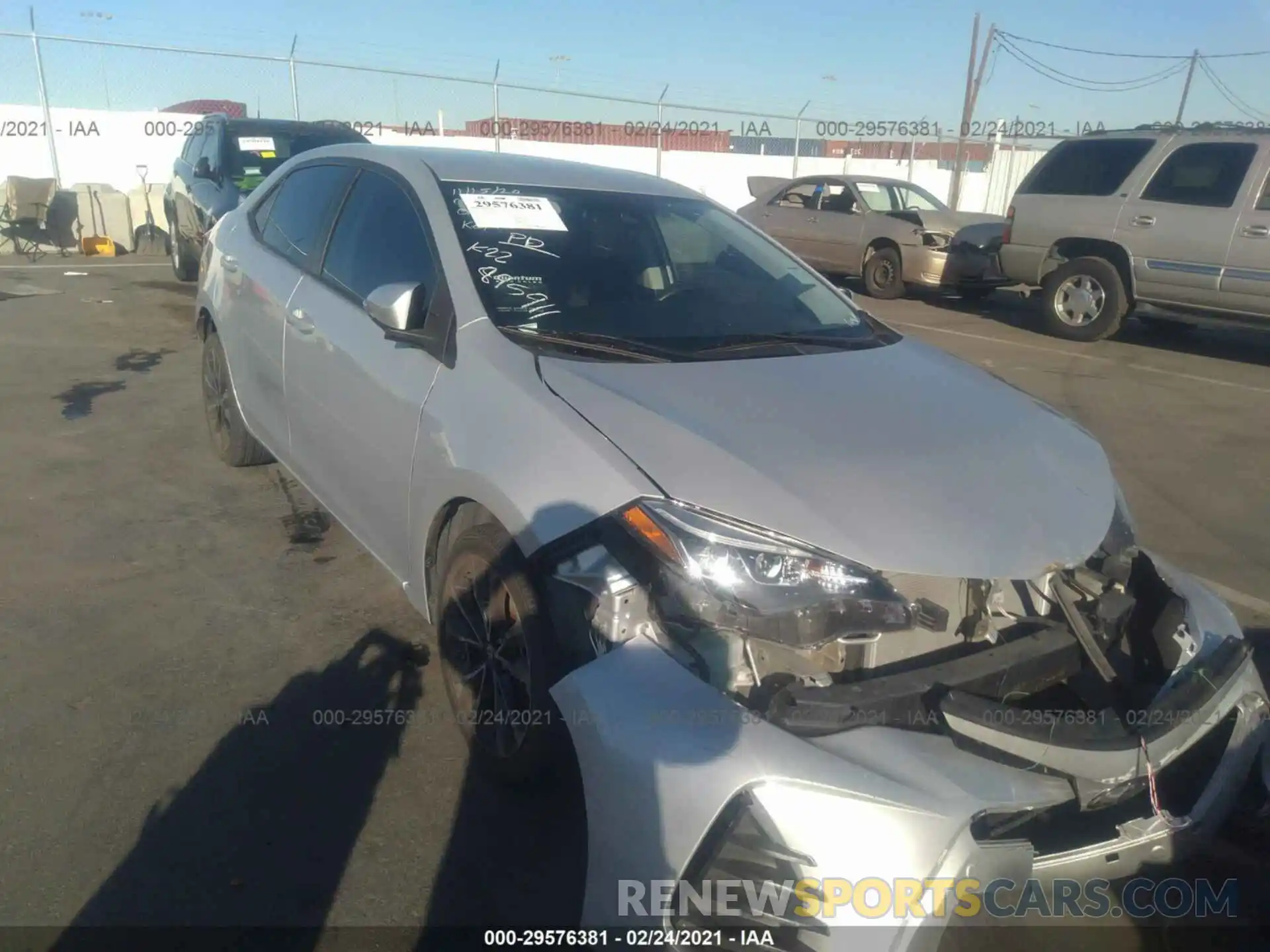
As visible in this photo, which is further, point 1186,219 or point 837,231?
point 837,231

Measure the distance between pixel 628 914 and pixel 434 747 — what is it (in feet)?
4.07

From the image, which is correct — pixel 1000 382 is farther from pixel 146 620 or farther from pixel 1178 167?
pixel 1178 167

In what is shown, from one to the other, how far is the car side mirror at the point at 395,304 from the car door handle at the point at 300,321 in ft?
2.59

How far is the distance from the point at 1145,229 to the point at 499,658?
916 cm

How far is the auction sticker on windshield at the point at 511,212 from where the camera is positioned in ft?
10.5

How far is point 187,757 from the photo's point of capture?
9.40ft

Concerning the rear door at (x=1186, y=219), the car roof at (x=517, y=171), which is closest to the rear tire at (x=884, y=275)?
the rear door at (x=1186, y=219)

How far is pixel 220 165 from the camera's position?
10.1m

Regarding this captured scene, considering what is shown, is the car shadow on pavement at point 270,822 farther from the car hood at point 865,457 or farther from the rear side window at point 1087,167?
the rear side window at point 1087,167

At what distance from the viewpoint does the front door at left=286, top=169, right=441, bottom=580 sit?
120 inches

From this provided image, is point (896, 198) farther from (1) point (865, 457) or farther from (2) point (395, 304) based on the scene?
(1) point (865, 457)

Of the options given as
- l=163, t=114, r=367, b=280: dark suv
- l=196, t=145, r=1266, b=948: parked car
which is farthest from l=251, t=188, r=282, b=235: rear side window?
l=163, t=114, r=367, b=280: dark suv

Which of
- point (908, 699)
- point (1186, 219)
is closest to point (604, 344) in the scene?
point (908, 699)

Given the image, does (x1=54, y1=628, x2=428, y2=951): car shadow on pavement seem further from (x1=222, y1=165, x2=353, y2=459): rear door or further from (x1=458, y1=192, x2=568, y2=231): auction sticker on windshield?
(x1=458, y1=192, x2=568, y2=231): auction sticker on windshield
